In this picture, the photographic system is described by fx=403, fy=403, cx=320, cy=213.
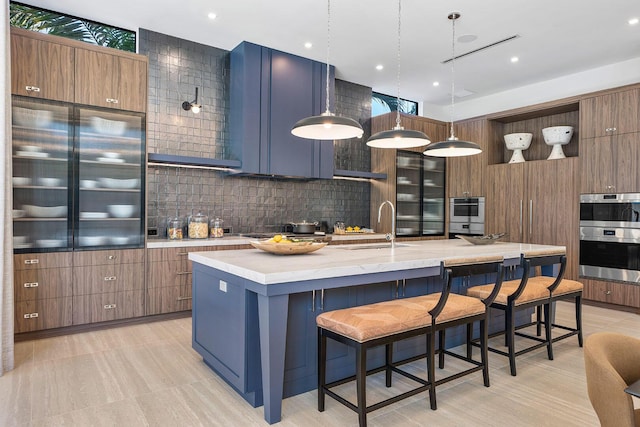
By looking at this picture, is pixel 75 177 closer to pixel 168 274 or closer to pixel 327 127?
pixel 168 274

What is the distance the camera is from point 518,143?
5949 millimetres

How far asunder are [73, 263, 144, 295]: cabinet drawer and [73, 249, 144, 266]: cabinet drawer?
4 cm

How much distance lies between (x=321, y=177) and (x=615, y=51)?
12.5ft

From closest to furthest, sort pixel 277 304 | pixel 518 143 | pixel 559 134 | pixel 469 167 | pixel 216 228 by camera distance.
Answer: pixel 277 304 < pixel 216 228 < pixel 559 134 < pixel 518 143 < pixel 469 167

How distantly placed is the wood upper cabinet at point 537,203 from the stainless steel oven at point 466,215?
0.13 metres

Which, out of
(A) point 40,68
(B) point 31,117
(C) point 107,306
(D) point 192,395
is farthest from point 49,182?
(D) point 192,395

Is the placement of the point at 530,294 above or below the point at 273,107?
below

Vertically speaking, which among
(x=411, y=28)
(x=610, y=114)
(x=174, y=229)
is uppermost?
(x=411, y=28)

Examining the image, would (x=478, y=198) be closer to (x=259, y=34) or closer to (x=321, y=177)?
(x=321, y=177)

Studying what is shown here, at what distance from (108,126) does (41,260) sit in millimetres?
1344

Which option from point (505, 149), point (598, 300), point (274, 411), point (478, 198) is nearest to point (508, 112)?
point (505, 149)

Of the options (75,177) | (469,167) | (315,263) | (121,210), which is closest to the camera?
(315,263)

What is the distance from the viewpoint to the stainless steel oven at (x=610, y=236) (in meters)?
4.56

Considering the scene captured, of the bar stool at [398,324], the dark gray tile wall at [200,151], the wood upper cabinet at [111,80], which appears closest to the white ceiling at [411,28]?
the dark gray tile wall at [200,151]
